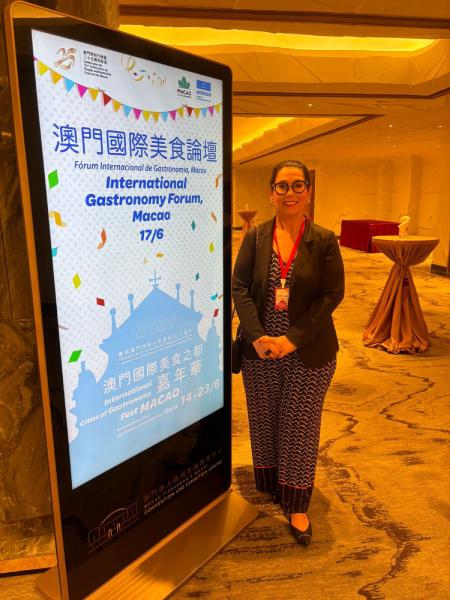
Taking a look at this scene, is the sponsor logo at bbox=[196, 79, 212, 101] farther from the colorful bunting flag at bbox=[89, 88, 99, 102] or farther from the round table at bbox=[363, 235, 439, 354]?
the round table at bbox=[363, 235, 439, 354]

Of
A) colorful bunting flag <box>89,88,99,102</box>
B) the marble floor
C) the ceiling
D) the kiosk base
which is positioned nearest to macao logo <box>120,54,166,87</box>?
colorful bunting flag <box>89,88,99,102</box>

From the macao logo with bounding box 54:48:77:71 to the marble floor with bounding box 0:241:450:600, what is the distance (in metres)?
1.83

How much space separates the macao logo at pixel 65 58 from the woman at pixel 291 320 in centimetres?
90

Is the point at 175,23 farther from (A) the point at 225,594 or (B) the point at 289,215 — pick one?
(A) the point at 225,594

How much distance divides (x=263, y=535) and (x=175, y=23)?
4.13 m

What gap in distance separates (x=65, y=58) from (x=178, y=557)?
1825 millimetres

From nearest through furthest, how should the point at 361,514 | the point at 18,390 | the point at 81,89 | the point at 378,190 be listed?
the point at 81,89 < the point at 18,390 < the point at 361,514 < the point at 378,190

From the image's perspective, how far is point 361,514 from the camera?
220 cm

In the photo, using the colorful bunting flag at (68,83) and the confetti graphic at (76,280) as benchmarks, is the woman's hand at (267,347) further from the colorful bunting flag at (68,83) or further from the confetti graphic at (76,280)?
the colorful bunting flag at (68,83)

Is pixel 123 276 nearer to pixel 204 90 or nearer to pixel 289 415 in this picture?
pixel 204 90

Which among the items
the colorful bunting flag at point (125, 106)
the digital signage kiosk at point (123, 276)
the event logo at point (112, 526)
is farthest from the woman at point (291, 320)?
the event logo at point (112, 526)

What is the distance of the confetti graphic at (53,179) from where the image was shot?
1.23 m

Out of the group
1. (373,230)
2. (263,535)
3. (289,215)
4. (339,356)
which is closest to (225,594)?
(263,535)

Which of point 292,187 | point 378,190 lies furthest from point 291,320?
point 378,190
